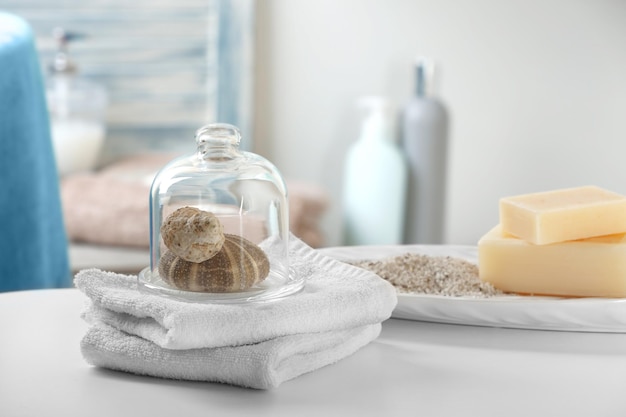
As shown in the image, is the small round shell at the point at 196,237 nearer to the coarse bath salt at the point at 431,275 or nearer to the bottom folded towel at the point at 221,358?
the bottom folded towel at the point at 221,358

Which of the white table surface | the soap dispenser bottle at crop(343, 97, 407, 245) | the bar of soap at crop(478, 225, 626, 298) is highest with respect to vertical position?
the bar of soap at crop(478, 225, 626, 298)

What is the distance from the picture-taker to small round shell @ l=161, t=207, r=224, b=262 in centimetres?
57

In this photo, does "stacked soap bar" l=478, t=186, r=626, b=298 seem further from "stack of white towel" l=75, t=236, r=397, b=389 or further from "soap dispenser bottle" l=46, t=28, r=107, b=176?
"soap dispenser bottle" l=46, t=28, r=107, b=176

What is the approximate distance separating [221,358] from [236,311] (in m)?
0.03

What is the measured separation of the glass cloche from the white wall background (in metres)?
1.48

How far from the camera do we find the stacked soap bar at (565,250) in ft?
2.25

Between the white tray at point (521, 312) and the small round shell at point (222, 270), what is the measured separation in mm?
120

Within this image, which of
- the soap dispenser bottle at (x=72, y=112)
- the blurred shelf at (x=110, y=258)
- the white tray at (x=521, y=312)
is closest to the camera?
the white tray at (x=521, y=312)

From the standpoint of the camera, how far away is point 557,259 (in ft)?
2.26

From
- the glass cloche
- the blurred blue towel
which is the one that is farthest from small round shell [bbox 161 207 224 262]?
the blurred blue towel

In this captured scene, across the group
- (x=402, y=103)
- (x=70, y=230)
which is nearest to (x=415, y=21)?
(x=402, y=103)

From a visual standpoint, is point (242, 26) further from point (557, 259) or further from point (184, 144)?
point (557, 259)

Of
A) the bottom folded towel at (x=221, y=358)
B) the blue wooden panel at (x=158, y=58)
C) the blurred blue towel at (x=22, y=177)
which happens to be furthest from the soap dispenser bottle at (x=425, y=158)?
the bottom folded towel at (x=221, y=358)

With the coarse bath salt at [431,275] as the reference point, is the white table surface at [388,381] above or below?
below
